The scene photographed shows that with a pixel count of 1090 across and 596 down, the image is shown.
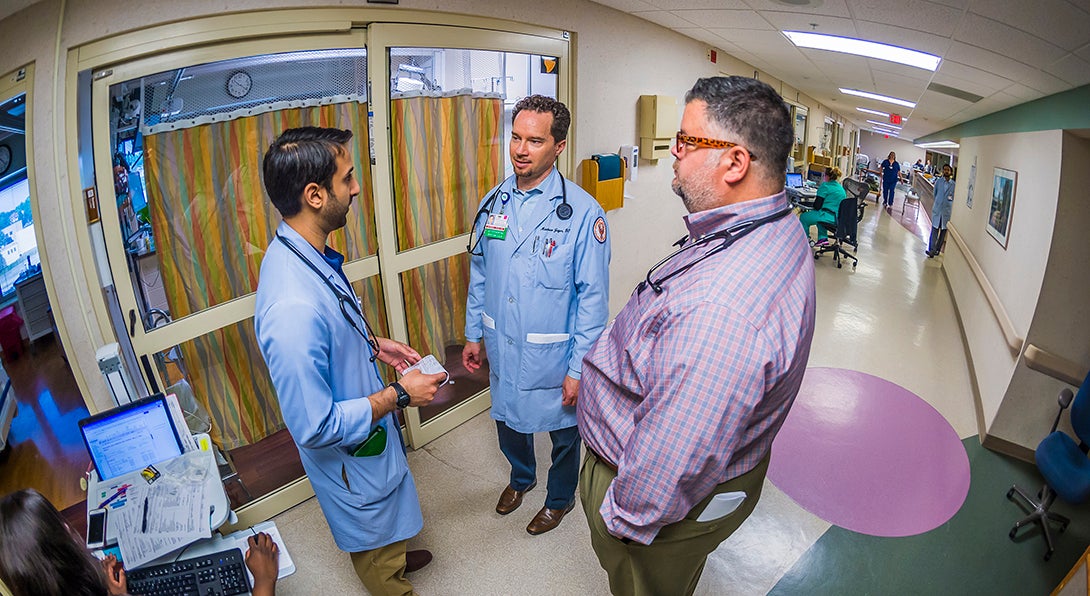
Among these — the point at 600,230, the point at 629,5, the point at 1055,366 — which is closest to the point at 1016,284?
the point at 1055,366

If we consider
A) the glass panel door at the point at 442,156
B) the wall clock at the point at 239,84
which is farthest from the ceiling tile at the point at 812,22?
the wall clock at the point at 239,84

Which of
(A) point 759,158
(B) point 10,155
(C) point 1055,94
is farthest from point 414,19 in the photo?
(C) point 1055,94

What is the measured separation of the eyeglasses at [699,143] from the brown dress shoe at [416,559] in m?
1.97

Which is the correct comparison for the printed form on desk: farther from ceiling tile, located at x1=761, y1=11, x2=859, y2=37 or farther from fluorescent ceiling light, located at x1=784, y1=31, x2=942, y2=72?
fluorescent ceiling light, located at x1=784, y1=31, x2=942, y2=72

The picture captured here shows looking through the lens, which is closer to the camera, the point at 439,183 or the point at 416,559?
the point at 416,559

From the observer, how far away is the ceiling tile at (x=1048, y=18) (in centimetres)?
164

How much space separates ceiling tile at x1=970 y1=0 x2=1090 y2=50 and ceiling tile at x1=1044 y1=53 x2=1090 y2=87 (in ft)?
0.88

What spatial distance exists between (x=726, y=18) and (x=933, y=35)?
1264mm

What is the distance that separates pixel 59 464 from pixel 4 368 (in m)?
0.46

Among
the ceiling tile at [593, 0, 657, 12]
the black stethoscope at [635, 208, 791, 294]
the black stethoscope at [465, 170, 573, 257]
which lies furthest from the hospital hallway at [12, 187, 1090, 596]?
A: the ceiling tile at [593, 0, 657, 12]

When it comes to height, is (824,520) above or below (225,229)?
below

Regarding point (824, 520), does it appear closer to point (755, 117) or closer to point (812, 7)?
point (755, 117)

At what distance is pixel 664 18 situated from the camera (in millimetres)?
3779

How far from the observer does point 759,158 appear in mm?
1225
